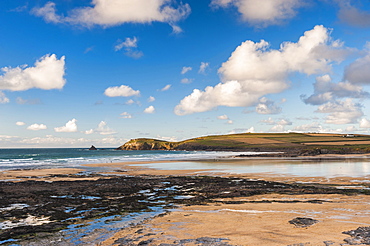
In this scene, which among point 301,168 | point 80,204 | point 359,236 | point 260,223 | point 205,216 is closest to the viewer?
point 359,236

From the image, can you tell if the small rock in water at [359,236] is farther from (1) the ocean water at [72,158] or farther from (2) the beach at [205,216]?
(1) the ocean water at [72,158]

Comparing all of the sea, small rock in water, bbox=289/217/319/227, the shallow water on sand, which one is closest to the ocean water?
the sea

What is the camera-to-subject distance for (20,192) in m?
20.6

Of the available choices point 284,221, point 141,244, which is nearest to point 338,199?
point 284,221

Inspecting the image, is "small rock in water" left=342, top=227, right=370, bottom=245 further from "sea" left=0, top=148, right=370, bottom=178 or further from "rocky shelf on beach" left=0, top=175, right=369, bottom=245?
"sea" left=0, top=148, right=370, bottom=178

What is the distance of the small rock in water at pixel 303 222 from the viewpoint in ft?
35.0

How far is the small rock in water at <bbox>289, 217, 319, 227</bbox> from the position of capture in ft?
35.0

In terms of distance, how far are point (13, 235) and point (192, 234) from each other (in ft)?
21.4

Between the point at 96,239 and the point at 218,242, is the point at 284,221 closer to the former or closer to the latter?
the point at 218,242

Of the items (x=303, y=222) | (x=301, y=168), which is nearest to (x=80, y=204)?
(x=303, y=222)

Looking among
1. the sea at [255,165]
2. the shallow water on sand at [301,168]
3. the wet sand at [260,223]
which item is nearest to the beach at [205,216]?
the wet sand at [260,223]

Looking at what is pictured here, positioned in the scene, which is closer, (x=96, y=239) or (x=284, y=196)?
(x=96, y=239)

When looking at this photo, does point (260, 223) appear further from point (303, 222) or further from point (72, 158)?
point (72, 158)

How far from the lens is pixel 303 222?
35.9 feet
